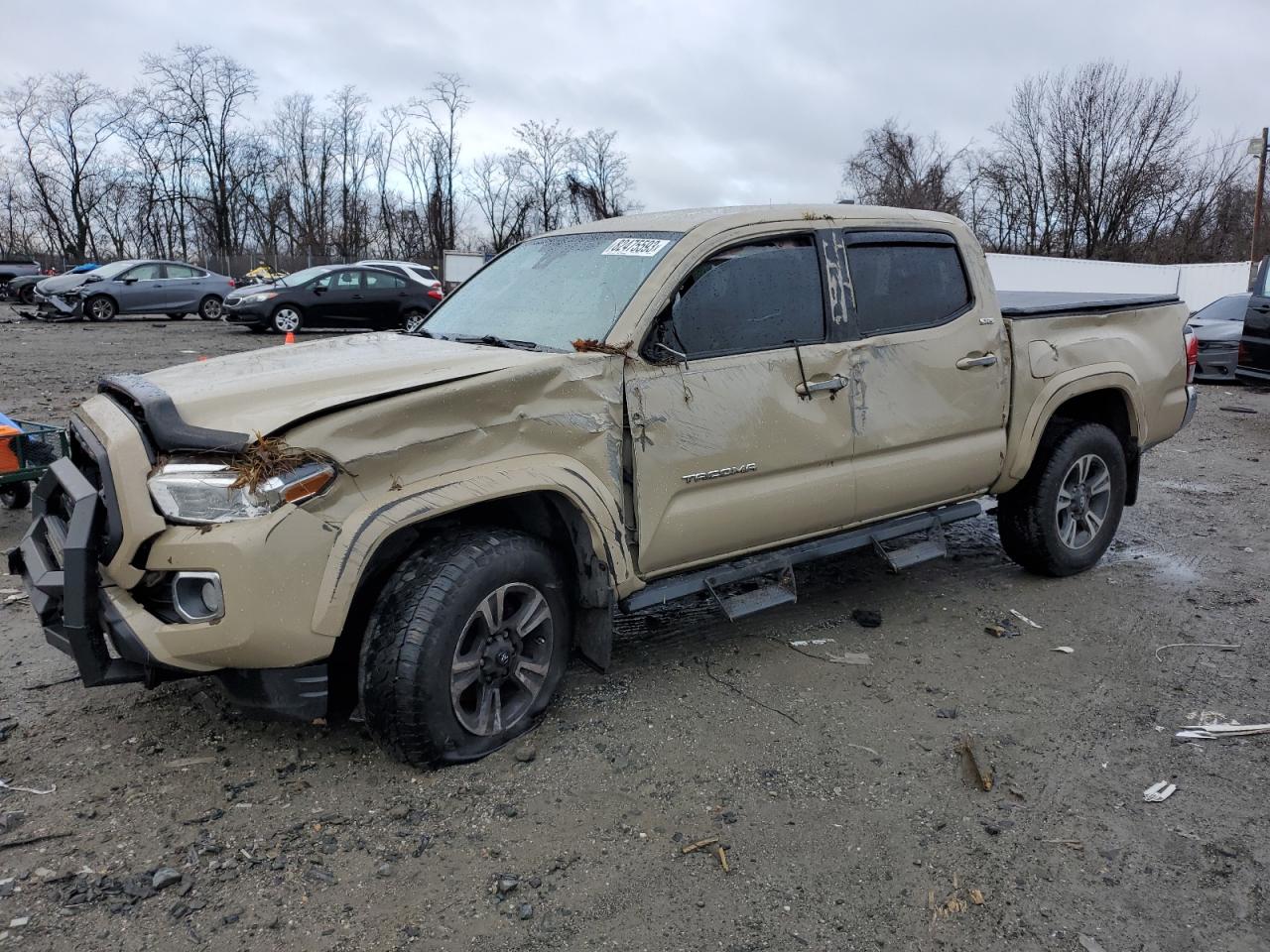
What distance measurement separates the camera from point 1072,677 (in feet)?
13.9

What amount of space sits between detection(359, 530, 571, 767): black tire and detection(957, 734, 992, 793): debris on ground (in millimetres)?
1594

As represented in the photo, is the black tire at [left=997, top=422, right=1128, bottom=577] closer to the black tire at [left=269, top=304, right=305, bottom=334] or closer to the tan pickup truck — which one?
the tan pickup truck

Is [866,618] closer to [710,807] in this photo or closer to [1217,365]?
[710,807]

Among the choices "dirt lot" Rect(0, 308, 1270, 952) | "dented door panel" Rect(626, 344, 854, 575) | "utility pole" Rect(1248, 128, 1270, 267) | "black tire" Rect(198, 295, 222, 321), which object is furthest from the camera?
"utility pole" Rect(1248, 128, 1270, 267)

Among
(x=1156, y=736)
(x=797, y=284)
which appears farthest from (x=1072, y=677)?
(x=797, y=284)

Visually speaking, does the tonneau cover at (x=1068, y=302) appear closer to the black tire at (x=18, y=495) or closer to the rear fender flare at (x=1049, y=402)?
the rear fender flare at (x=1049, y=402)

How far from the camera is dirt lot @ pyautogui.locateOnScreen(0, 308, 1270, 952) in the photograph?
2.67m

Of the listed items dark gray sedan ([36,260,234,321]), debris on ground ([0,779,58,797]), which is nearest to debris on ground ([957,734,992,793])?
debris on ground ([0,779,58,797])

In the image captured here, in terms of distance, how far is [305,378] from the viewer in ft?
11.0

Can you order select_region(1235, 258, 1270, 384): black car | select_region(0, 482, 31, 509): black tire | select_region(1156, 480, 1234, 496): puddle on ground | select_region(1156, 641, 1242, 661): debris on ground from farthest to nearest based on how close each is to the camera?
select_region(1235, 258, 1270, 384): black car, select_region(1156, 480, 1234, 496): puddle on ground, select_region(0, 482, 31, 509): black tire, select_region(1156, 641, 1242, 661): debris on ground

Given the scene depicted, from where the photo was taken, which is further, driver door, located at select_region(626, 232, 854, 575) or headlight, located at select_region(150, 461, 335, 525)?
driver door, located at select_region(626, 232, 854, 575)

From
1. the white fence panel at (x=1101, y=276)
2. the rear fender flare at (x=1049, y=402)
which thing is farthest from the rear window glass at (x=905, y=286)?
the white fence panel at (x=1101, y=276)

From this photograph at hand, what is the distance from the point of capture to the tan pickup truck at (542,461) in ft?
9.72

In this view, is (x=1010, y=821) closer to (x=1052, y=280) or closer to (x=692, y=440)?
(x=692, y=440)
